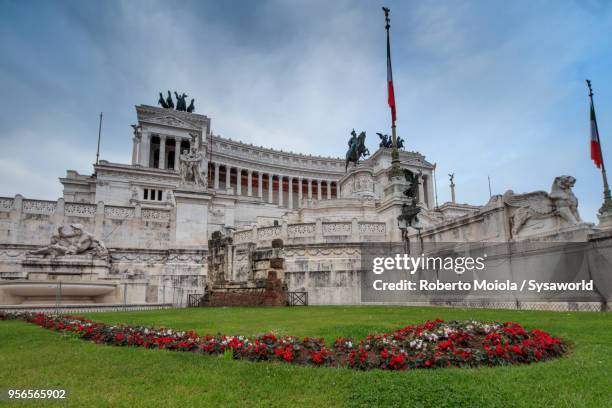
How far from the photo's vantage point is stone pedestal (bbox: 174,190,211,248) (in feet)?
102

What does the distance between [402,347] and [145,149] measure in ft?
268

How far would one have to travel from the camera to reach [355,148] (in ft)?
231

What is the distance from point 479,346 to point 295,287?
62.4 ft

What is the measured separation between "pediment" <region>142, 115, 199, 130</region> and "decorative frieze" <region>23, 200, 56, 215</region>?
56.4 metres

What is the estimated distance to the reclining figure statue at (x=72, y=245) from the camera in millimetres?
22625

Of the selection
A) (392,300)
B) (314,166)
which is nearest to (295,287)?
(392,300)

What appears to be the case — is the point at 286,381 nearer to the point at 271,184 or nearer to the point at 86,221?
the point at 86,221

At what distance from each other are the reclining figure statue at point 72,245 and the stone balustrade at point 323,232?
9.94m

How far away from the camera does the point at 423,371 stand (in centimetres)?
599

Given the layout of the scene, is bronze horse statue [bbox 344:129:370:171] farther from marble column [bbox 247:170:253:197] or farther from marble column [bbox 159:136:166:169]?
marble column [bbox 159:136:166:169]

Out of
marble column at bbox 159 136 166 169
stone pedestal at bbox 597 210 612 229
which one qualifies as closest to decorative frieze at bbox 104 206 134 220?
stone pedestal at bbox 597 210 612 229

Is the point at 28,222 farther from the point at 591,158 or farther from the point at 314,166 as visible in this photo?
the point at 314,166

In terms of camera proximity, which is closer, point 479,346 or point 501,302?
point 479,346

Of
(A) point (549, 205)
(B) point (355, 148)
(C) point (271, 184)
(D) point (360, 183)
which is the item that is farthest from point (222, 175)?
(A) point (549, 205)
